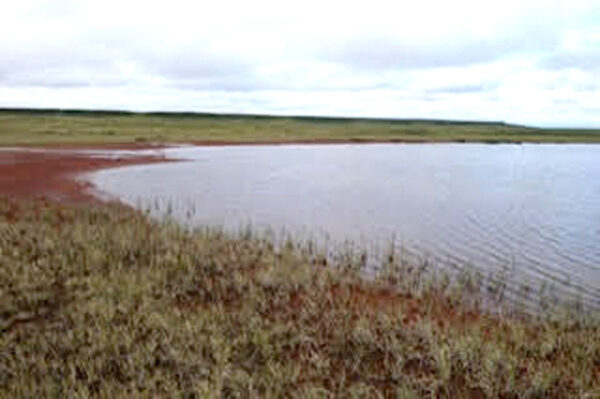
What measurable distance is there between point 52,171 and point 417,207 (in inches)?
866

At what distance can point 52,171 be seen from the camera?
3042 cm

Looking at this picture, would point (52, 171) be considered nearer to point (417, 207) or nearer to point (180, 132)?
point (417, 207)

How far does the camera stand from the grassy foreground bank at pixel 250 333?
618 cm

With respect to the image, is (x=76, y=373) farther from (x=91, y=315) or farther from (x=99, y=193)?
(x=99, y=193)

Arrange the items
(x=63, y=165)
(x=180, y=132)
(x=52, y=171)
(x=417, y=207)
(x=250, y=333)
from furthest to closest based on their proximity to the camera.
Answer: (x=180, y=132), (x=63, y=165), (x=52, y=171), (x=417, y=207), (x=250, y=333)

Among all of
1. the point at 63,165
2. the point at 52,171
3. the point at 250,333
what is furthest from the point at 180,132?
the point at 250,333

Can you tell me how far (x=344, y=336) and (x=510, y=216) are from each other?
1508 cm

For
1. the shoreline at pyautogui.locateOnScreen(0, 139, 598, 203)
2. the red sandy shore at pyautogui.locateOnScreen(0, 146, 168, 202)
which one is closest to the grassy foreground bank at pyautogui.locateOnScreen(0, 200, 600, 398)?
the red sandy shore at pyautogui.locateOnScreen(0, 146, 168, 202)

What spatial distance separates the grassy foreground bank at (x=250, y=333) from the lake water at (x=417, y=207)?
3.75 m

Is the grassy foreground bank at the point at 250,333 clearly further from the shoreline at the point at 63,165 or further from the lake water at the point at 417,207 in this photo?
the shoreline at the point at 63,165

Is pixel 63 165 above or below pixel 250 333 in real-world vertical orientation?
above

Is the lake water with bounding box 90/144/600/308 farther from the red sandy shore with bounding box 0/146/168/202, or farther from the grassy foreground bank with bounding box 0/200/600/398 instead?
the grassy foreground bank with bounding box 0/200/600/398

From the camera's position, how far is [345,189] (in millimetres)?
27453

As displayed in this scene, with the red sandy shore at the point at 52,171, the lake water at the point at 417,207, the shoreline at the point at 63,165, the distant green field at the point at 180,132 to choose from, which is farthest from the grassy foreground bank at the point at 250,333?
the distant green field at the point at 180,132
